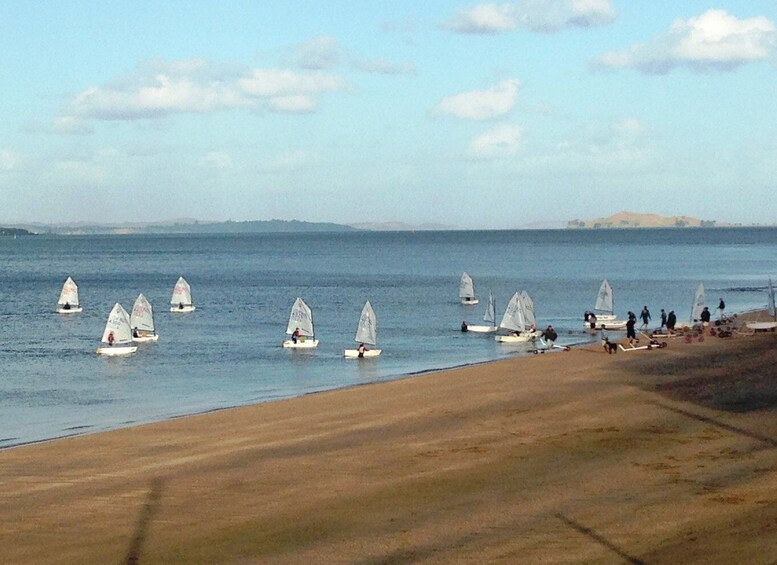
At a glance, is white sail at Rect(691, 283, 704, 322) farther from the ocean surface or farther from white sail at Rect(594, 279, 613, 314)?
white sail at Rect(594, 279, 613, 314)

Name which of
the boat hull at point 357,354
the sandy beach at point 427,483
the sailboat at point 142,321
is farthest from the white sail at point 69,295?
the sandy beach at point 427,483

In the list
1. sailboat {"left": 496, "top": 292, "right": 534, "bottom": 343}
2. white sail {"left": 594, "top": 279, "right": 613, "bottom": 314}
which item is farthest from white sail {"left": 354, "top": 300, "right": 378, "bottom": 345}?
white sail {"left": 594, "top": 279, "right": 613, "bottom": 314}

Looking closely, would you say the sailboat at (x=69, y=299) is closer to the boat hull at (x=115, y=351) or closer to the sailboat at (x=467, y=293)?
the boat hull at (x=115, y=351)

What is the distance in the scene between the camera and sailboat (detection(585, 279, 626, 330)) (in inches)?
2525

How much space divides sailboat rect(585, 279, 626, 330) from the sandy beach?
100ft

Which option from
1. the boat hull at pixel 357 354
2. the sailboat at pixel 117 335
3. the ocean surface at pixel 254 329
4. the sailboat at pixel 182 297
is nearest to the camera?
the ocean surface at pixel 254 329

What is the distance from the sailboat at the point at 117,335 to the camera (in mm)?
56219

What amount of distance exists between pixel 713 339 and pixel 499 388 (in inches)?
687

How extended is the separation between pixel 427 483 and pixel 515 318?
3946 cm

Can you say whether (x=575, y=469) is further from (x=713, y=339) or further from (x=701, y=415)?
(x=713, y=339)

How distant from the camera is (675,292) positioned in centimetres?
9694

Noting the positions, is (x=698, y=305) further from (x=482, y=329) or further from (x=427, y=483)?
(x=427, y=483)

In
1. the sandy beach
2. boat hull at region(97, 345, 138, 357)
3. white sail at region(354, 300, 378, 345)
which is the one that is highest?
white sail at region(354, 300, 378, 345)

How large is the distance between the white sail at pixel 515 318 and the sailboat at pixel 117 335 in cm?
2024
